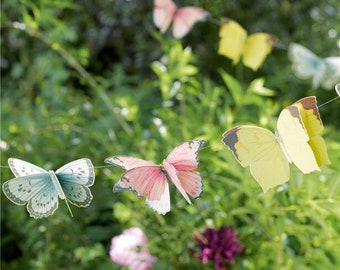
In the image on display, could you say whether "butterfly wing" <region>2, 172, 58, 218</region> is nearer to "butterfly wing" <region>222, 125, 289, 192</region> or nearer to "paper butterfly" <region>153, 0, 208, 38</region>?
"butterfly wing" <region>222, 125, 289, 192</region>

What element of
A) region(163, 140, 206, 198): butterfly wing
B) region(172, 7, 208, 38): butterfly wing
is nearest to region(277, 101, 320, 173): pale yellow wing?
region(163, 140, 206, 198): butterfly wing

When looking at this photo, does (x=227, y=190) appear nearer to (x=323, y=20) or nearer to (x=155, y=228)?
(x=155, y=228)

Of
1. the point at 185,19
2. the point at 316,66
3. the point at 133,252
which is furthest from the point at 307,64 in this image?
the point at 133,252

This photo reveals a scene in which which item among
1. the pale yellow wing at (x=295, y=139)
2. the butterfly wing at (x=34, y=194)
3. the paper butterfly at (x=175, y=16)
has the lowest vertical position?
the paper butterfly at (x=175, y=16)

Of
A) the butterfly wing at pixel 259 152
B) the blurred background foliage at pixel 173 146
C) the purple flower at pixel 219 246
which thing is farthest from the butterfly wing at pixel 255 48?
the butterfly wing at pixel 259 152

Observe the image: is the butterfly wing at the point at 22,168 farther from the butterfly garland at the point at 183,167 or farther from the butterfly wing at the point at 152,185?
the butterfly wing at the point at 152,185

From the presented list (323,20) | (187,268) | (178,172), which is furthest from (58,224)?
(323,20)
